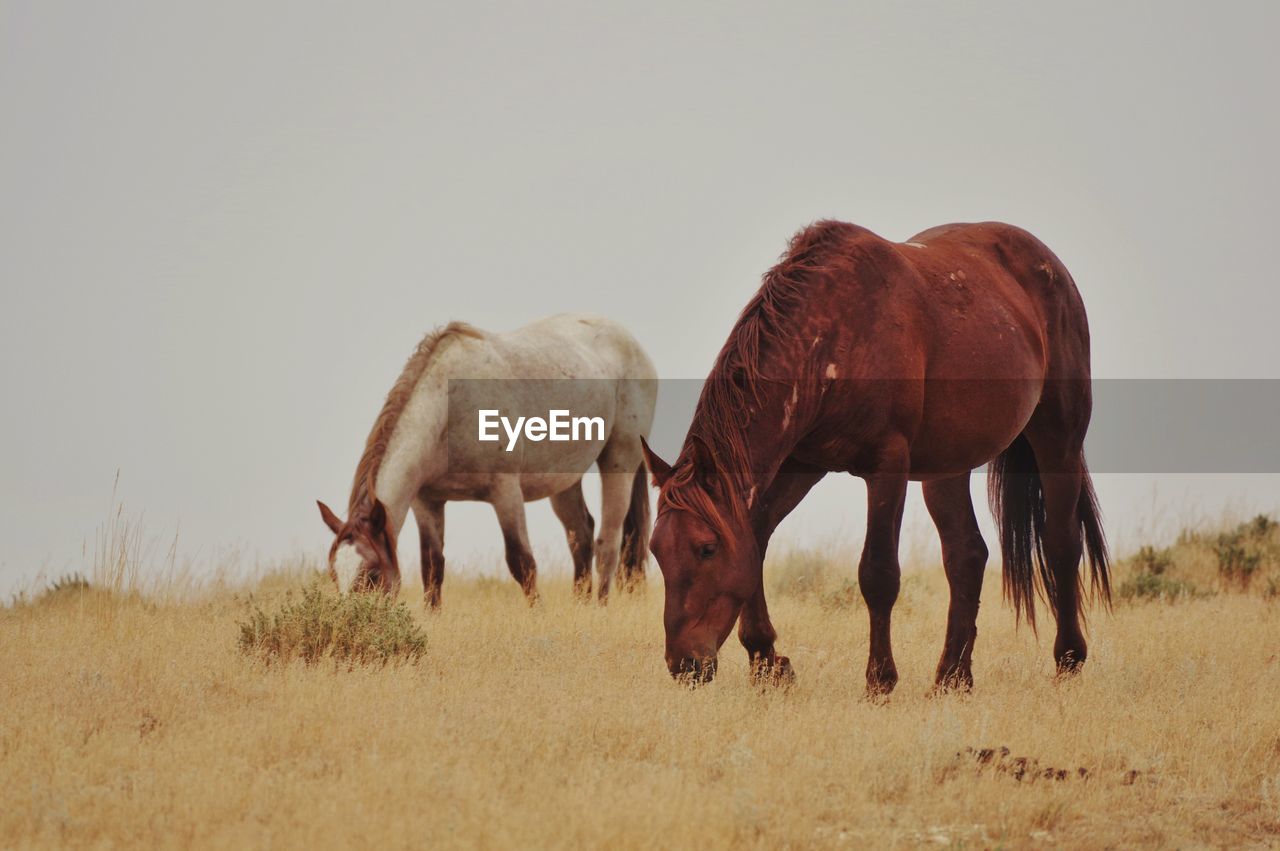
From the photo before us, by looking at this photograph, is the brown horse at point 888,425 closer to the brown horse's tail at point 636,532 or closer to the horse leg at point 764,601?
the horse leg at point 764,601

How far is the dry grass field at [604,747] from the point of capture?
15.5ft

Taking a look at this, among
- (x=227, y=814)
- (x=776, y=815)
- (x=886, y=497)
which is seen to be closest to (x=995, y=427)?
(x=886, y=497)

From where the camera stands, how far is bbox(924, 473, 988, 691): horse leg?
7.80 meters

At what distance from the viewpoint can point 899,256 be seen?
7.36 m

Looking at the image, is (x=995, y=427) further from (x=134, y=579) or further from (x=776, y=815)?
(x=134, y=579)

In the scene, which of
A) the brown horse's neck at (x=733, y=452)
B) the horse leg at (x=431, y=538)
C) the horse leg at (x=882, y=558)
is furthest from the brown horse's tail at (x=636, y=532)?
the brown horse's neck at (x=733, y=452)

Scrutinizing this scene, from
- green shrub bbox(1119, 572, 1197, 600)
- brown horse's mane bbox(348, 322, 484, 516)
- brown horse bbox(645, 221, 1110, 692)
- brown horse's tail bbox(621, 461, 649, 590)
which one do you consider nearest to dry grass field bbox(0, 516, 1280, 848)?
brown horse bbox(645, 221, 1110, 692)

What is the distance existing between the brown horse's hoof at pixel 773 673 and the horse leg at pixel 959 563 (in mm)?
938

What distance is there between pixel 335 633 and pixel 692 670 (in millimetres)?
2362

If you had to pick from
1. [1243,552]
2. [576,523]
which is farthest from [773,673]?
[1243,552]

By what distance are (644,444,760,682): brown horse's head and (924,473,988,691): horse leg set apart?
185 cm

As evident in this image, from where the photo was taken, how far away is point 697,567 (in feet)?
21.0

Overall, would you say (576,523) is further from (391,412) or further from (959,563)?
(959,563)

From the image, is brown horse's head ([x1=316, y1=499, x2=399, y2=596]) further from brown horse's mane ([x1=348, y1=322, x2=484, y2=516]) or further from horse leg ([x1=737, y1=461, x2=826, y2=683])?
horse leg ([x1=737, y1=461, x2=826, y2=683])
